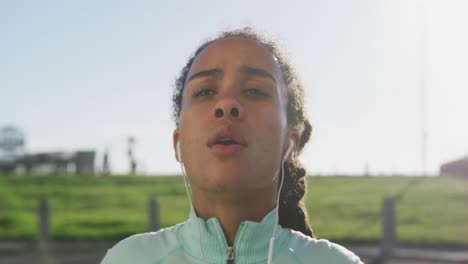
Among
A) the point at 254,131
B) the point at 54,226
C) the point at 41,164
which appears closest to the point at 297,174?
the point at 254,131

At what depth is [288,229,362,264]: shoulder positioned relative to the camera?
2113 mm

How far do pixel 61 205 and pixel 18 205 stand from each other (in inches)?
43.3

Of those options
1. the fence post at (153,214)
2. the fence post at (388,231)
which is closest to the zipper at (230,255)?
the fence post at (388,231)

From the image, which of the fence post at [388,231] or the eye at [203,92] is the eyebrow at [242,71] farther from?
the fence post at [388,231]

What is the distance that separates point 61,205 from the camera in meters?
19.0

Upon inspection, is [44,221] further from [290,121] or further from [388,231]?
[290,121]

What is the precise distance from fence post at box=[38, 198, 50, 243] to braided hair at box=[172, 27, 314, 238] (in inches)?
447

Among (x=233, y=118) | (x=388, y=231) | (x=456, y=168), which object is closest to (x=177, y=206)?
(x=388, y=231)

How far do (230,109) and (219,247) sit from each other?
0.40 meters

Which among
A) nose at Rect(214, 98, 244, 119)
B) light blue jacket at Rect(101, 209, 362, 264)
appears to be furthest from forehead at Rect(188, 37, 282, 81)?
light blue jacket at Rect(101, 209, 362, 264)

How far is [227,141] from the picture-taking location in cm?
199

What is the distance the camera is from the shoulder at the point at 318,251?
2.11m

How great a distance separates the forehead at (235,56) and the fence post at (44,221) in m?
11.7

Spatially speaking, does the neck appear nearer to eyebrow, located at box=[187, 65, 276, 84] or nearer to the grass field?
eyebrow, located at box=[187, 65, 276, 84]
